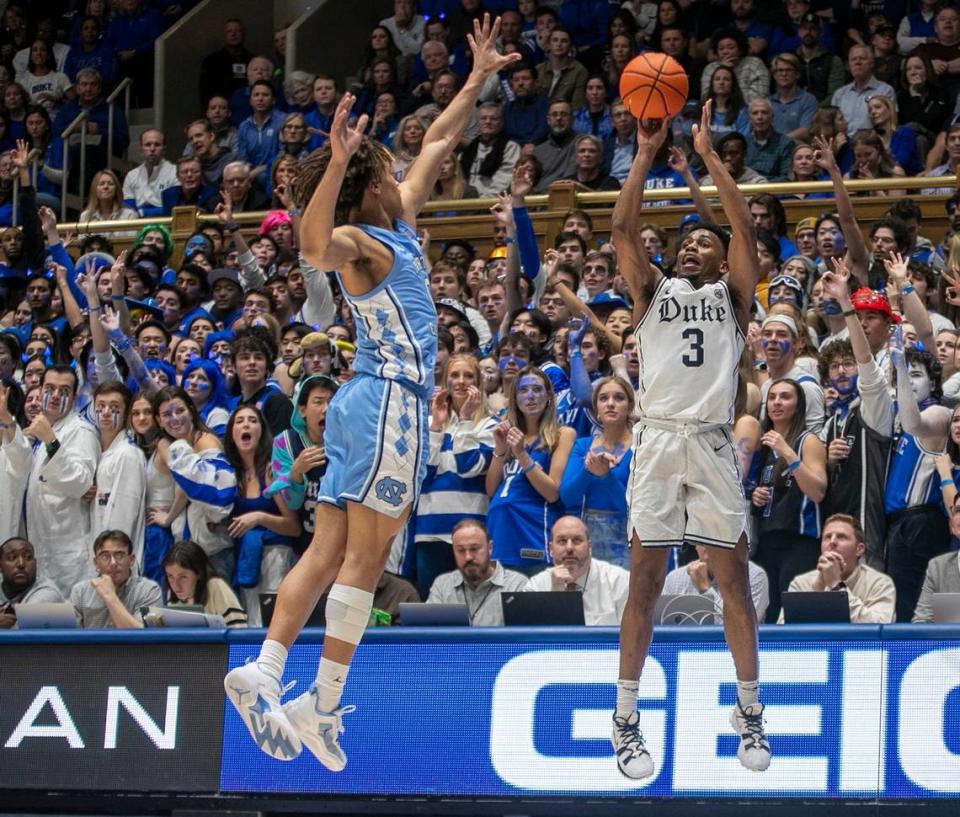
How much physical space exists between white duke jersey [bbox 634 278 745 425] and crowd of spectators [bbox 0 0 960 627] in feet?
0.97

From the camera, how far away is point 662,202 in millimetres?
13523

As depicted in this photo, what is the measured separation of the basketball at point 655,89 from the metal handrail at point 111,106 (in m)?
11.6

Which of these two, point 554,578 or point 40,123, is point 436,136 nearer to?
point 554,578

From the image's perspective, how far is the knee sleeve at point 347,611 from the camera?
6.52m

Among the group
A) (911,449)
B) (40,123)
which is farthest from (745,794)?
(40,123)

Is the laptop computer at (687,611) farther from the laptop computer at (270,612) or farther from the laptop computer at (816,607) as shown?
the laptop computer at (270,612)

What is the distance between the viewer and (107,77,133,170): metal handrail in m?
18.0

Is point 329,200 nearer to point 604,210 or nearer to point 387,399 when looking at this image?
point 387,399

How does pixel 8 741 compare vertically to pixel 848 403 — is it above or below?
below

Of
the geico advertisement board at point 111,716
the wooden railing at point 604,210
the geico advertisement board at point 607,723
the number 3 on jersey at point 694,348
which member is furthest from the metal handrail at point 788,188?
the number 3 on jersey at point 694,348

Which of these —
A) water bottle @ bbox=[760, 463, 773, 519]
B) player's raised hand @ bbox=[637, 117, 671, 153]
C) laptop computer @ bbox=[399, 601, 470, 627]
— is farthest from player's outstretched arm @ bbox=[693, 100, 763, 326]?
water bottle @ bbox=[760, 463, 773, 519]

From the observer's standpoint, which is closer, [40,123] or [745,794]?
[745,794]

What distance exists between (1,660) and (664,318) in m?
4.49

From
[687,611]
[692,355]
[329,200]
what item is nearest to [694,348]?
[692,355]
